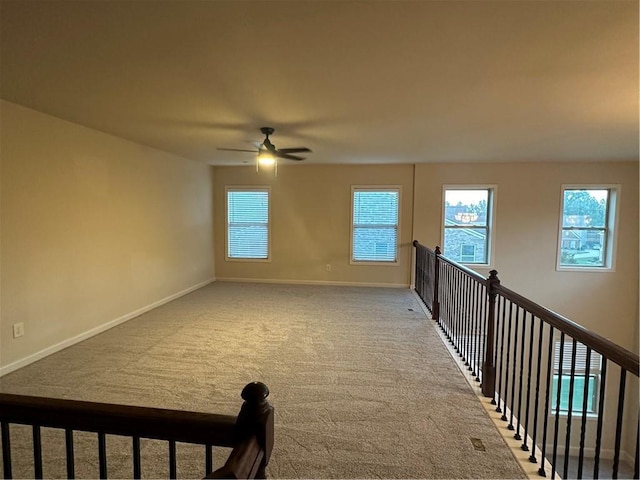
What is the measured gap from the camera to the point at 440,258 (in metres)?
4.12

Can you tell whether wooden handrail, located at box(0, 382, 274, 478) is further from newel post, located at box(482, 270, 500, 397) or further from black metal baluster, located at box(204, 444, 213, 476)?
newel post, located at box(482, 270, 500, 397)

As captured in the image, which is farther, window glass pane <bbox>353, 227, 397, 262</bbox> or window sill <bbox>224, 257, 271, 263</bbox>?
window sill <bbox>224, 257, 271, 263</bbox>

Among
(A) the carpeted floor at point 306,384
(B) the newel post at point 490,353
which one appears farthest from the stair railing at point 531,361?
(A) the carpeted floor at point 306,384

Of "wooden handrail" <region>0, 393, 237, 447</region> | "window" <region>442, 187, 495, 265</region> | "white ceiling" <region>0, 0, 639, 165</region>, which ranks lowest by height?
"wooden handrail" <region>0, 393, 237, 447</region>

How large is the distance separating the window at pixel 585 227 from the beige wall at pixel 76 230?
6552 millimetres

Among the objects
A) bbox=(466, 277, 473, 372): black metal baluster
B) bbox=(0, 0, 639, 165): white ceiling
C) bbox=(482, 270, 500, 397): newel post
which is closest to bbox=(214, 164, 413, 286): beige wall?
bbox=(0, 0, 639, 165): white ceiling

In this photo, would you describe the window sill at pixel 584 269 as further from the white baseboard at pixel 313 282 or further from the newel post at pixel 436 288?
the newel post at pixel 436 288

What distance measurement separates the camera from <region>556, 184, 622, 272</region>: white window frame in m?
5.50

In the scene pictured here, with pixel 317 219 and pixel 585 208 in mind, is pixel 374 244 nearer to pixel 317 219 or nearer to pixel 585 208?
pixel 317 219

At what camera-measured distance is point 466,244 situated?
6.02 meters

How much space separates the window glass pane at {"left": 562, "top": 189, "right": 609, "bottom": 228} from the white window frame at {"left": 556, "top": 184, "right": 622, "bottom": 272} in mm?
54

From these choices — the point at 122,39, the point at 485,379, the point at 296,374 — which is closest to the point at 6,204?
the point at 122,39

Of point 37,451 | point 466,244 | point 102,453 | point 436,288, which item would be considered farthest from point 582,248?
point 37,451

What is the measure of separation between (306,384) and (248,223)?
4.37 metres
